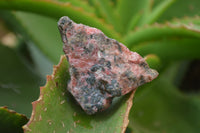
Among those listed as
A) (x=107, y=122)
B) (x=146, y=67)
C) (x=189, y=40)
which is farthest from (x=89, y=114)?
(x=189, y=40)

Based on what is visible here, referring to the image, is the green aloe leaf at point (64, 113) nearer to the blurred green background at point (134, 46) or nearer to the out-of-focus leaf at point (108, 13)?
the blurred green background at point (134, 46)

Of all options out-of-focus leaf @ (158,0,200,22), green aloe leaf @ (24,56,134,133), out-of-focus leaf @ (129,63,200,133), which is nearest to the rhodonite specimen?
green aloe leaf @ (24,56,134,133)

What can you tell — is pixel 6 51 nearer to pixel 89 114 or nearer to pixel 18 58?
pixel 18 58

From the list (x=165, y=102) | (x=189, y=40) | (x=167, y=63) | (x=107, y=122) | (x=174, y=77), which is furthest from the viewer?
(x=174, y=77)

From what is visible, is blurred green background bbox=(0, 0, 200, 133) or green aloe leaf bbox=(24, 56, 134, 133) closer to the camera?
green aloe leaf bbox=(24, 56, 134, 133)

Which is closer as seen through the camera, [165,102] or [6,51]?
[6,51]

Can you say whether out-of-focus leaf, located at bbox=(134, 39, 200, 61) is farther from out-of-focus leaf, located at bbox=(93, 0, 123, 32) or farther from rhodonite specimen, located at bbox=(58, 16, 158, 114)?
rhodonite specimen, located at bbox=(58, 16, 158, 114)

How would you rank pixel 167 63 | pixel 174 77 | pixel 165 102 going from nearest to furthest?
pixel 167 63 < pixel 165 102 < pixel 174 77

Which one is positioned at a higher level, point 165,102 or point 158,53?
point 158,53

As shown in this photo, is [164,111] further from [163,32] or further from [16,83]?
[16,83]
